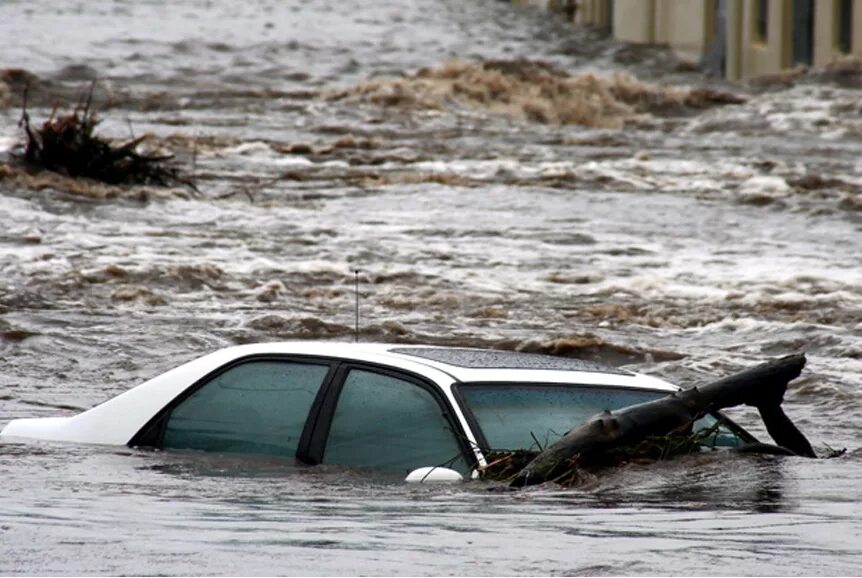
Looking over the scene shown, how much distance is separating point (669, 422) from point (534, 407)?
19.4 inches

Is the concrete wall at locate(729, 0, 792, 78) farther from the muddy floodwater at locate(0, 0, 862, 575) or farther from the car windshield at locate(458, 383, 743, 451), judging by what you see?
the car windshield at locate(458, 383, 743, 451)

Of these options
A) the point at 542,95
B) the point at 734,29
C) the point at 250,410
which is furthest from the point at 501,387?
the point at 734,29

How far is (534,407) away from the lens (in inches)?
283

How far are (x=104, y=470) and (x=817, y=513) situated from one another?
283cm

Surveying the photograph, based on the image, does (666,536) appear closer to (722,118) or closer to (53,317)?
(53,317)

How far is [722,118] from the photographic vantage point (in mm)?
34031

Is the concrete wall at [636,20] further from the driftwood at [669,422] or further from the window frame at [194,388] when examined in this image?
the window frame at [194,388]

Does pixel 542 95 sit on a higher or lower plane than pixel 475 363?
lower

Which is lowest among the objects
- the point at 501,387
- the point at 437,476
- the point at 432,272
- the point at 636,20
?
the point at 432,272

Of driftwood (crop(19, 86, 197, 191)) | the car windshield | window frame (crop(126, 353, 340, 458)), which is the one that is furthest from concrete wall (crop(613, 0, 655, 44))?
the car windshield

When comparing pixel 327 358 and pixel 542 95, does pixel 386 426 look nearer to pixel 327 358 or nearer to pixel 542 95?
pixel 327 358

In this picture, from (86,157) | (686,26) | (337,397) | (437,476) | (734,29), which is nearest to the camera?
(437,476)

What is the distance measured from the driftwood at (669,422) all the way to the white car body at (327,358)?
215mm

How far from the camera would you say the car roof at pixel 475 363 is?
725 centimetres
